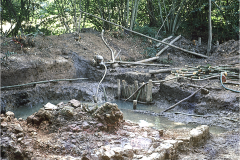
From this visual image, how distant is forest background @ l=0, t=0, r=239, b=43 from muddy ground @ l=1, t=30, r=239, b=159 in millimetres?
1309

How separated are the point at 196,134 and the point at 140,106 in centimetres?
442

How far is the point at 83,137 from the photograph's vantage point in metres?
3.82

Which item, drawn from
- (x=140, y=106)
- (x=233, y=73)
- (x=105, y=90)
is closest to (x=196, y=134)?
(x=140, y=106)

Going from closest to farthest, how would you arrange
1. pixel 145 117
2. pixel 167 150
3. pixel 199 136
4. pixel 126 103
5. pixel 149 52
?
pixel 167 150, pixel 199 136, pixel 145 117, pixel 126 103, pixel 149 52

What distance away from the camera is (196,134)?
14.5 feet

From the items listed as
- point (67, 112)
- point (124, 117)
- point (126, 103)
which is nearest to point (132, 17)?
point (126, 103)

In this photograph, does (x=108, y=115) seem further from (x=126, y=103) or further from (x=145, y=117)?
(x=126, y=103)

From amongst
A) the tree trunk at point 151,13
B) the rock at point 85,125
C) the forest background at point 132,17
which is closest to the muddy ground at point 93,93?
the rock at point 85,125

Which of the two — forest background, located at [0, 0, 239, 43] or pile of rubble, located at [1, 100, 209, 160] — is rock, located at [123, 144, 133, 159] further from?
forest background, located at [0, 0, 239, 43]

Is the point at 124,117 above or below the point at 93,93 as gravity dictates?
below

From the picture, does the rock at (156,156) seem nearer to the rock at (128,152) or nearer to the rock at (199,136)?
the rock at (128,152)

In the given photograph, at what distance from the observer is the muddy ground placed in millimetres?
3463

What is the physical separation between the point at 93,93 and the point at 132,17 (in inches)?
310

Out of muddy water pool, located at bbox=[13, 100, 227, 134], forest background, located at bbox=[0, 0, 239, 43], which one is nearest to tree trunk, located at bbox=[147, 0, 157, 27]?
forest background, located at bbox=[0, 0, 239, 43]
